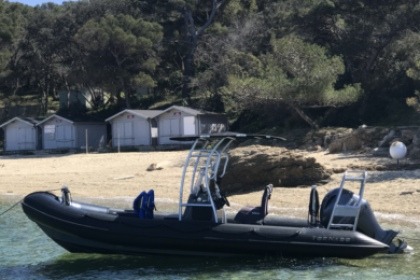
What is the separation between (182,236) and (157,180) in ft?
40.1

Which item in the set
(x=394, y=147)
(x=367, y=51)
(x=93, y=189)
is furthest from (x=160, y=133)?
(x=394, y=147)

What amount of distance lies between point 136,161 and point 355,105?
481 inches

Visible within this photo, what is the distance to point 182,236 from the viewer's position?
10.7 m

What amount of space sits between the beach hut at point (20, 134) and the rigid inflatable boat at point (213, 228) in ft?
115

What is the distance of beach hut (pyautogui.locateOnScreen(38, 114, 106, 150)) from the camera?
43688 millimetres

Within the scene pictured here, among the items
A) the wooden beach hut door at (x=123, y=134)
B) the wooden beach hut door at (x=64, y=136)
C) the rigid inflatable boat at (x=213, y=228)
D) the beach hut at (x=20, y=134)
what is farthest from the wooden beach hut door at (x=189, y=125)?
the rigid inflatable boat at (x=213, y=228)

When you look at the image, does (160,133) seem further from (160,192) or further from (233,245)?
(233,245)

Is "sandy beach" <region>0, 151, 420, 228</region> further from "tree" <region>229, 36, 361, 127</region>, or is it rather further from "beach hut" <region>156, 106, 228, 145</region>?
"beach hut" <region>156, 106, 228, 145</region>

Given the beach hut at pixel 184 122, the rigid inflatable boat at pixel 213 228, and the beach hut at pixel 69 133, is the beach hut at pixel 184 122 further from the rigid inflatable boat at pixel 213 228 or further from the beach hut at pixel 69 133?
the rigid inflatable boat at pixel 213 228

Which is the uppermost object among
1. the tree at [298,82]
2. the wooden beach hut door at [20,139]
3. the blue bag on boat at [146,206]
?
the tree at [298,82]

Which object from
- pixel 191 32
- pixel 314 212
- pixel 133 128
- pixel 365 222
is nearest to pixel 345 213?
pixel 365 222

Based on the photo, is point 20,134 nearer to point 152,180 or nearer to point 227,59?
point 227,59

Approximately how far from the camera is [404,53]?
3369 centimetres

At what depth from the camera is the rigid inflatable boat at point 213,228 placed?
10523 mm
